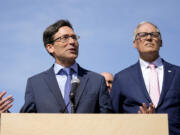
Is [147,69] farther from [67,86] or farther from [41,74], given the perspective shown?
[41,74]

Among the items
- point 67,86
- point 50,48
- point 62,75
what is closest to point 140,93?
point 67,86

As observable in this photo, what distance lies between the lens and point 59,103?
14.2ft

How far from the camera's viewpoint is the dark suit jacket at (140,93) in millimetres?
4477

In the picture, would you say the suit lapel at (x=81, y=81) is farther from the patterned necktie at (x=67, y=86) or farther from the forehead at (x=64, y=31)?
the forehead at (x=64, y=31)

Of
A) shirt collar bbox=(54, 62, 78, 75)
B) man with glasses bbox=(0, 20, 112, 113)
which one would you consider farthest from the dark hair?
shirt collar bbox=(54, 62, 78, 75)

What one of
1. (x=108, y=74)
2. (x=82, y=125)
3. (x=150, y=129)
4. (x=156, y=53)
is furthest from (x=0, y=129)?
(x=108, y=74)

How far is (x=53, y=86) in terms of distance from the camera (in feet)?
14.8

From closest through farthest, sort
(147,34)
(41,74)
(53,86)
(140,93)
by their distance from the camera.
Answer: (53,86), (140,93), (41,74), (147,34)

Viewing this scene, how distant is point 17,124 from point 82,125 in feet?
1.77

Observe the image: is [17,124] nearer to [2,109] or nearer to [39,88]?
[2,109]

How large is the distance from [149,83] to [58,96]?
1.30m

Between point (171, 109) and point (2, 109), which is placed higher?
point (2, 109)

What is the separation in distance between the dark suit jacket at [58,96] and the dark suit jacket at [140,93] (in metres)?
0.32

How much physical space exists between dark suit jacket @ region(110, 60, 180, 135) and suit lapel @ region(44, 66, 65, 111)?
0.86 m
